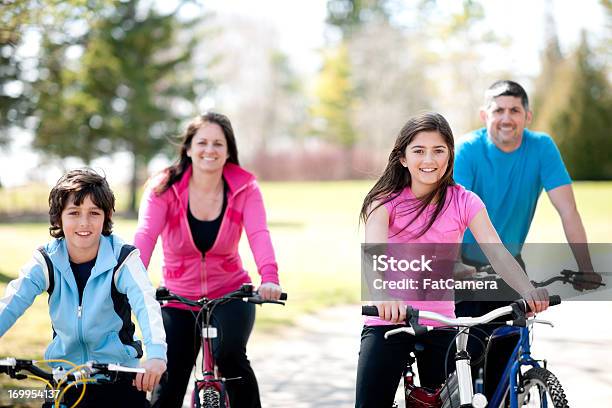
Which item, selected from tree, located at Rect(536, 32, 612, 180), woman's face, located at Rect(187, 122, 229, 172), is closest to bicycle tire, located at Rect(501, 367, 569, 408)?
woman's face, located at Rect(187, 122, 229, 172)

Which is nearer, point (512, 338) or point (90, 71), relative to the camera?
point (512, 338)

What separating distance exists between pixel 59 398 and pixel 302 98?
69528mm

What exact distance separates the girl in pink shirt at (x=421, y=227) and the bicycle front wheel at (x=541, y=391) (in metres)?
0.37

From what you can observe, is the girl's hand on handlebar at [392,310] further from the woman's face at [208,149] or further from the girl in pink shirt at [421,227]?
the woman's face at [208,149]

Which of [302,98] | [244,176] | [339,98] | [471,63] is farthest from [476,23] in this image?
[244,176]

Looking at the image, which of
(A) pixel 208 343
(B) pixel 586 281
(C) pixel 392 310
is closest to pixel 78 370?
(A) pixel 208 343

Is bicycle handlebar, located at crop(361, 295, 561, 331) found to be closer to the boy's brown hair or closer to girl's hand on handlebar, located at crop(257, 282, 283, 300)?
girl's hand on handlebar, located at crop(257, 282, 283, 300)

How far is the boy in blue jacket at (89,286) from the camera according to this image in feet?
12.4

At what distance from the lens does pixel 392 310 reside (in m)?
3.76

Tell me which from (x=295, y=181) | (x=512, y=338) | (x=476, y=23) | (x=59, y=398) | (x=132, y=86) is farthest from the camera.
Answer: (x=476, y=23)

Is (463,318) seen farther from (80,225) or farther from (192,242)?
(192,242)

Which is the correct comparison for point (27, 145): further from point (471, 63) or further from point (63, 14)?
point (471, 63)

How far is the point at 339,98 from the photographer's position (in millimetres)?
62062

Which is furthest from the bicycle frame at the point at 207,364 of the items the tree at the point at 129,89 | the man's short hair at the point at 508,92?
the tree at the point at 129,89
